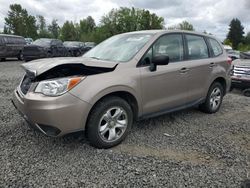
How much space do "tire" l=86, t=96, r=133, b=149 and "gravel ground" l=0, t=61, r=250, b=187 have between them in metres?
0.14

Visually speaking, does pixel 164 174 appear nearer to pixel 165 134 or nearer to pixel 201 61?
pixel 165 134

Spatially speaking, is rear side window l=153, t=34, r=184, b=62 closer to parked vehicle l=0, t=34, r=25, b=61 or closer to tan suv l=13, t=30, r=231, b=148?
tan suv l=13, t=30, r=231, b=148

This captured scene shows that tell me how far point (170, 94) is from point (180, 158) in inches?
47.6

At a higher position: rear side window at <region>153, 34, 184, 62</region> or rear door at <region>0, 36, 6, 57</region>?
rear door at <region>0, 36, 6, 57</region>

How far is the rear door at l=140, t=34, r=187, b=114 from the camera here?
3.89 metres

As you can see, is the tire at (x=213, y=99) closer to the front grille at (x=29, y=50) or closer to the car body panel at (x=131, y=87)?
the car body panel at (x=131, y=87)

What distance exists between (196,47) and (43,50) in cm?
1268

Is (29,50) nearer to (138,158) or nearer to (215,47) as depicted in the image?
(215,47)

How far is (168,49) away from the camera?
4312mm

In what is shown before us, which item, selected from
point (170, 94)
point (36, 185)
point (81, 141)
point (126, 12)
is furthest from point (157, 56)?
point (126, 12)

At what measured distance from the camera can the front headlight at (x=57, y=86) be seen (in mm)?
3100

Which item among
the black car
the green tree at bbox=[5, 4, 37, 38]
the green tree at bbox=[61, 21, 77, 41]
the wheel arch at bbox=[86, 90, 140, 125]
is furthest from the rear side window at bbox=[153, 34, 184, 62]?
the green tree at bbox=[61, 21, 77, 41]

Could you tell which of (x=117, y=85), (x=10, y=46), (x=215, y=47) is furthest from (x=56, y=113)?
(x=10, y=46)

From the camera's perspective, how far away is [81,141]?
3793mm
